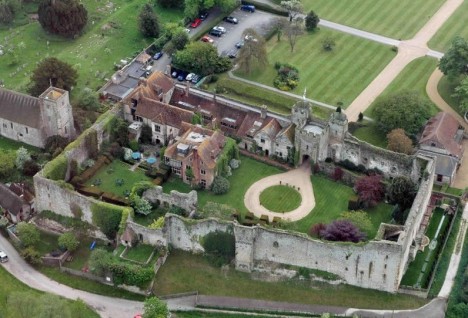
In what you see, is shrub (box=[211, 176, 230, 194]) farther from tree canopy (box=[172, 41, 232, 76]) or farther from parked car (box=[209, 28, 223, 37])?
parked car (box=[209, 28, 223, 37])

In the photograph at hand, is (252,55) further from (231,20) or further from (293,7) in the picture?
(293,7)

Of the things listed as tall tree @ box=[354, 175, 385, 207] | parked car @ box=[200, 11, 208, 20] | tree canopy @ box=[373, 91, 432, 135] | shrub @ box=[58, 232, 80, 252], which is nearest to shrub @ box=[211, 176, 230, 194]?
tall tree @ box=[354, 175, 385, 207]

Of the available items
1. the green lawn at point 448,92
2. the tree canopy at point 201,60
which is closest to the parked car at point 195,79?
the tree canopy at point 201,60

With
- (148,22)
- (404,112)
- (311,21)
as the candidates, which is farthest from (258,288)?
(311,21)

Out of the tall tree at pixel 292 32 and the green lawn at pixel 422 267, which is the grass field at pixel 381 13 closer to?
the tall tree at pixel 292 32

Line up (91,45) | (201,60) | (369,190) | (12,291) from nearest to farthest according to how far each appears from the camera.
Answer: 1. (12,291)
2. (369,190)
3. (201,60)
4. (91,45)

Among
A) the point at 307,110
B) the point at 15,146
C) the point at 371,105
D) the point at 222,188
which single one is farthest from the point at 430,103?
the point at 15,146

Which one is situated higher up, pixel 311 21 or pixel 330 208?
pixel 311 21
